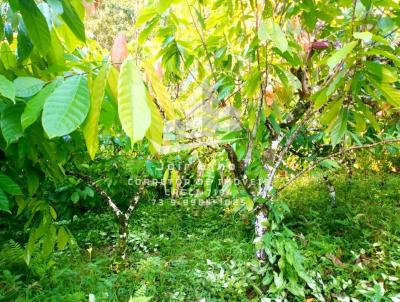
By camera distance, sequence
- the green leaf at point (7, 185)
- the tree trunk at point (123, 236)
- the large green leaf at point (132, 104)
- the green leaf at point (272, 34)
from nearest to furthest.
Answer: the large green leaf at point (132, 104) → the green leaf at point (272, 34) → the green leaf at point (7, 185) → the tree trunk at point (123, 236)

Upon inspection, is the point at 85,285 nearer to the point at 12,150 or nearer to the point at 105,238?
the point at 105,238

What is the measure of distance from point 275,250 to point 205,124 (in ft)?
2.58

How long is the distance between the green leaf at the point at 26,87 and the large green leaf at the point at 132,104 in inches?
8.6

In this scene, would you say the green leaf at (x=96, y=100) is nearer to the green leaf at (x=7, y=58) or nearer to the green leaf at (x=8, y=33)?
the green leaf at (x=7, y=58)

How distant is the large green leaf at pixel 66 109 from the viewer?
46 cm

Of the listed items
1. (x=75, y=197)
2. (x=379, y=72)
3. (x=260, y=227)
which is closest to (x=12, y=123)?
(x=379, y=72)

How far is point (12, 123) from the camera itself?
2.26 ft

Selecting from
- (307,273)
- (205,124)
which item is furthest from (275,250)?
(205,124)

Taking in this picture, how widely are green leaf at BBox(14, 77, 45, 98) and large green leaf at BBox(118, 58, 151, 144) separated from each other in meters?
0.22

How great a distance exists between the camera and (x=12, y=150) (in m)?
0.95

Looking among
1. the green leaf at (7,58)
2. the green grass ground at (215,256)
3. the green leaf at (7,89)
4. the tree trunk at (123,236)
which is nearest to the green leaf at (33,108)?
the green leaf at (7,89)

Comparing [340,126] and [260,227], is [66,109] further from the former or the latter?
[260,227]

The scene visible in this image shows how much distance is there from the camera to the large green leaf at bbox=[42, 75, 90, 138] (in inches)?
18.0

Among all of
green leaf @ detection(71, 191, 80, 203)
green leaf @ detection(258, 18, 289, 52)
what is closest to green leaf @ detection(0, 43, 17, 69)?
green leaf @ detection(258, 18, 289, 52)
